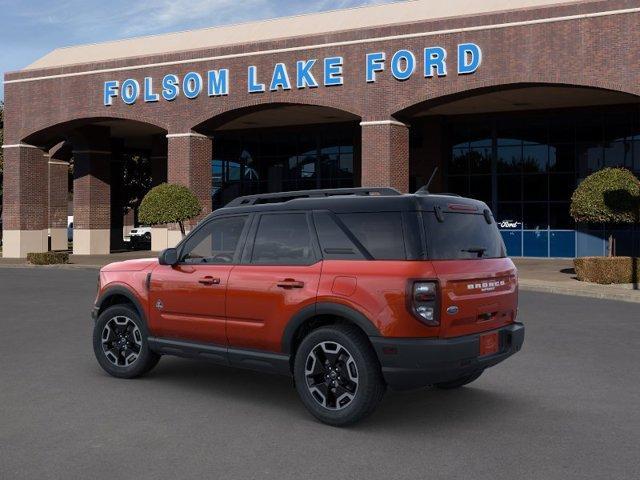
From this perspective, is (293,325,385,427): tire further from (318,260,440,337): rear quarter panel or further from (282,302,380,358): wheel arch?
(318,260,440,337): rear quarter panel

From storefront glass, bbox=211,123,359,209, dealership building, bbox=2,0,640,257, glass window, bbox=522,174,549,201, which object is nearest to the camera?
dealership building, bbox=2,0,640,257

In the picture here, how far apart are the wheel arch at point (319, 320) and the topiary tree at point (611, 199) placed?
1749 cm

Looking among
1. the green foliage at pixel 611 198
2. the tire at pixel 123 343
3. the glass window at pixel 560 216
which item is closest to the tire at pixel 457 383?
the tire at pixel 123 343

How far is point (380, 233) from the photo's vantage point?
6.02 metres

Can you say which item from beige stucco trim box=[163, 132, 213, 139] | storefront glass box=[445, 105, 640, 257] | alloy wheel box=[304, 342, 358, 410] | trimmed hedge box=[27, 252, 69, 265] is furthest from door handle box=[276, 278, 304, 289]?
storefront glass box=[445, 105, 640, 257]

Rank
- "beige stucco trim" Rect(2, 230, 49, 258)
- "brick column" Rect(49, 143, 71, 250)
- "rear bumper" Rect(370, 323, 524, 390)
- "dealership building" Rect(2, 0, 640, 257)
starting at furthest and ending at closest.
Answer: "brick column" Rect(49, 143, 71, 250) → "beige stucco trim" Rect(2, 230, 49, 258) → "dealership building" Rect(2, 0, 640, 257) → "rear bumper" Rect(370, 323, 524, 390)

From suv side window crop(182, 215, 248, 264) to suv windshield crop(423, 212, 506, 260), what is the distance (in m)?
2.00

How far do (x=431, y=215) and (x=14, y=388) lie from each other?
452 centimetres

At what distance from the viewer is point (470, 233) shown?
6309 mm

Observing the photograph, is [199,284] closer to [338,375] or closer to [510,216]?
[338,375]

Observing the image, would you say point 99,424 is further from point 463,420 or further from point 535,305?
point 535,305

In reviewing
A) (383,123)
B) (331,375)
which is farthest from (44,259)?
(331,375)

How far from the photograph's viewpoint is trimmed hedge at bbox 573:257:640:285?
19.9 m

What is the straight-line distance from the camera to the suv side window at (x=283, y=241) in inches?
256
